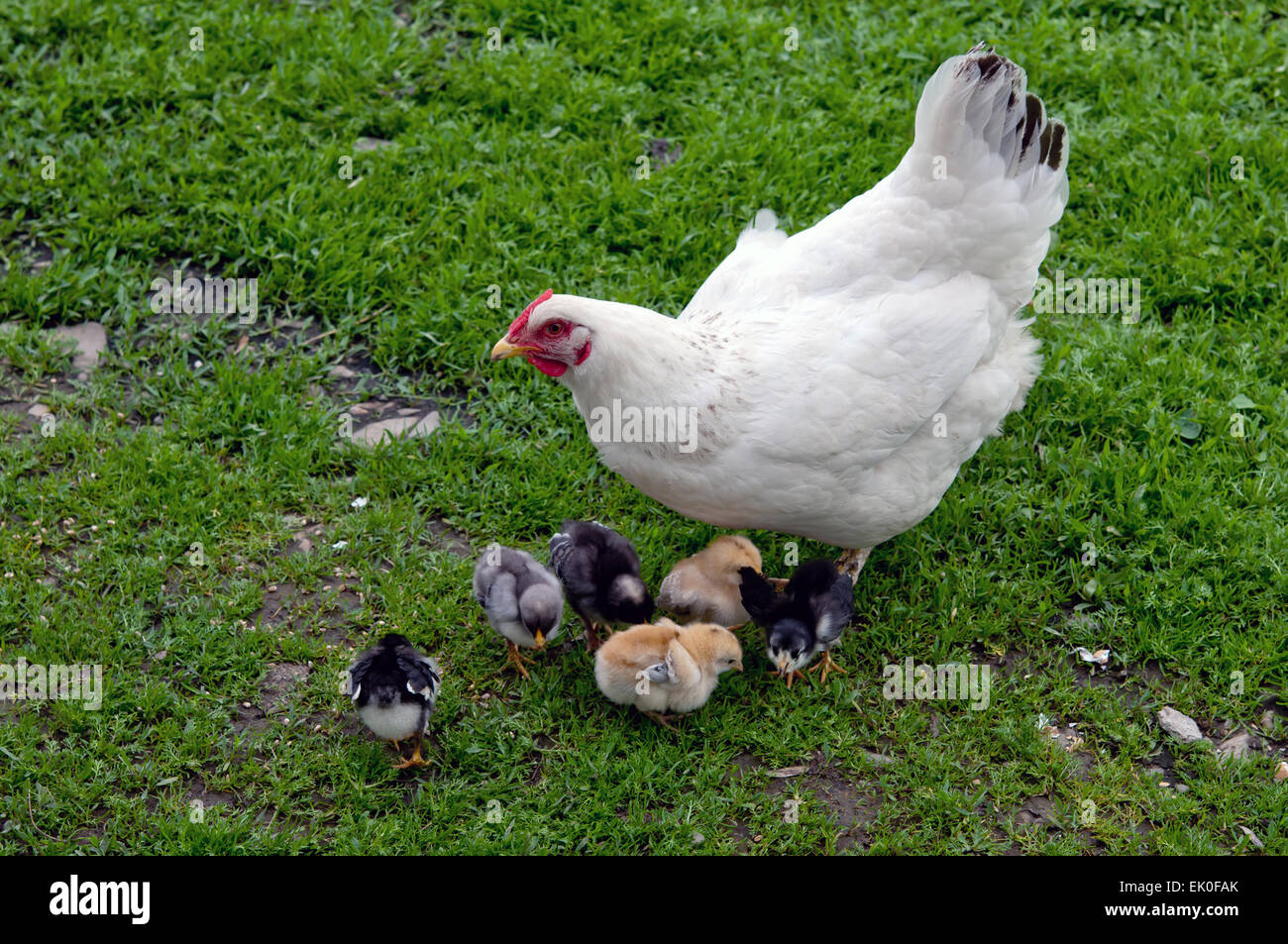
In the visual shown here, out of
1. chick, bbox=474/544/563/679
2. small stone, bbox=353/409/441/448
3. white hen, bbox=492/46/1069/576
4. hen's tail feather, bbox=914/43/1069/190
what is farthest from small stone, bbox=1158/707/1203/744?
small stone, bbox=353/409/441/448

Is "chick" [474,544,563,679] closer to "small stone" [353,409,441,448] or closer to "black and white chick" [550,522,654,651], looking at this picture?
"black and white chick" [550,522,654,651]

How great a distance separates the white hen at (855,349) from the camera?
5102mm

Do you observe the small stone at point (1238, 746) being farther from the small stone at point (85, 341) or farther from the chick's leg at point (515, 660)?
the small stone at point (85, 341)

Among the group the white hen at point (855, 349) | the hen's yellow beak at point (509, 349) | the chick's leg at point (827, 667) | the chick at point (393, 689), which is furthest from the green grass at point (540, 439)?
the hen's yellow beak at point (509, 349)

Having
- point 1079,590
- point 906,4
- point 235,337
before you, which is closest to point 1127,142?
point 906,4

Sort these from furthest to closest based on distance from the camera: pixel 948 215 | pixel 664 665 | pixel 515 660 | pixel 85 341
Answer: pixel 85 341, pixel 515 660, pixel 948 215, pixel 664 665

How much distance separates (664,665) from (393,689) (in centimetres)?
109

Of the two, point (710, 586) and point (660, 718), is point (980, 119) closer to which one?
point (710, 586)

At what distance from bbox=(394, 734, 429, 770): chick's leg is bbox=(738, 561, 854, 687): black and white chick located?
1522 mm

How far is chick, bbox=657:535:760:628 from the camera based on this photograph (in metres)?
5.60

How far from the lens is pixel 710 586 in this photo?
5617 millimetres

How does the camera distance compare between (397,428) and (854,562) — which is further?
(397,428)

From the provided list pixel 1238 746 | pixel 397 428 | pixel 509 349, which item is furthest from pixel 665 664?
pixel 1238 746

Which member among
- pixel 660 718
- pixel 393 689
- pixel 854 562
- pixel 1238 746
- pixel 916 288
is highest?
pixel 916 288
